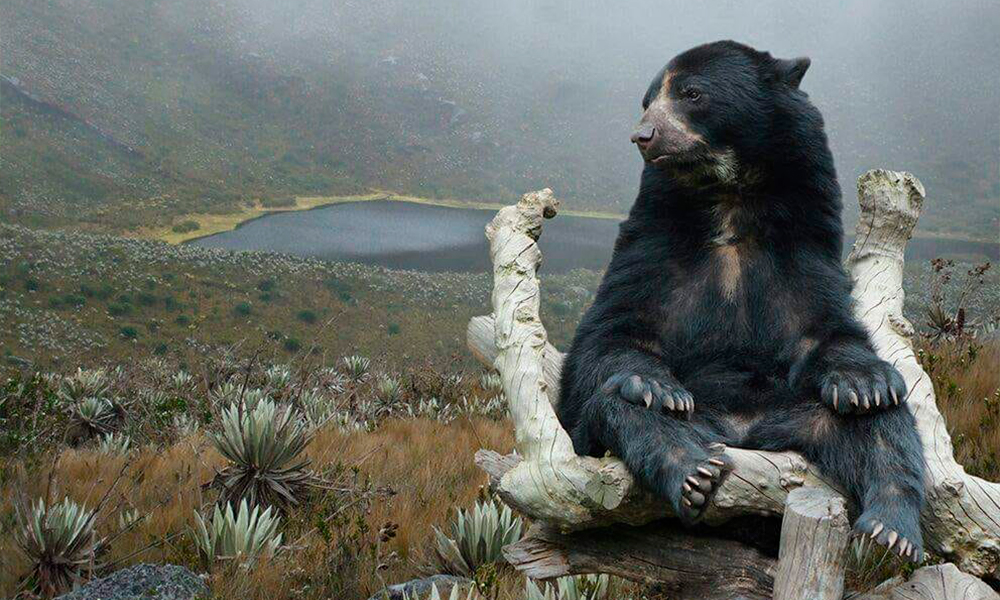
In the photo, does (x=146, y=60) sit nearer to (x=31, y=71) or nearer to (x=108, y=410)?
(x=31, y=71)

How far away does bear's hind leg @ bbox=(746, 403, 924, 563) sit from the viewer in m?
2.16

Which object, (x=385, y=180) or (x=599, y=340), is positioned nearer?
(x=599, y=340)

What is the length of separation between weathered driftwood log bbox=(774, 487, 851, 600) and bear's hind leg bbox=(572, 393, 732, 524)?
0.26 metres

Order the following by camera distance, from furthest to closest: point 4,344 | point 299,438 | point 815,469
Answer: point 4,344 → point 299,438 → point 815,469

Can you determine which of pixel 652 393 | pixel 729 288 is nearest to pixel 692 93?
pixel 729 288

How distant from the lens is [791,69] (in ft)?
10.1

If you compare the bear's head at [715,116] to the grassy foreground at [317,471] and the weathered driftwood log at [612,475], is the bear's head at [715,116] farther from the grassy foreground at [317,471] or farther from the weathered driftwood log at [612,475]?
the grassy foreground at [317,471]

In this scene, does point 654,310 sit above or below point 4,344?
above

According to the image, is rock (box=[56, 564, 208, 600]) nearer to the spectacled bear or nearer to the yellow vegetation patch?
the spectacled bear

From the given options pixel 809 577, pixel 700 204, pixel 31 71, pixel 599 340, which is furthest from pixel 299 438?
pixel 31 71

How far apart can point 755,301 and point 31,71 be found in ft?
56.8

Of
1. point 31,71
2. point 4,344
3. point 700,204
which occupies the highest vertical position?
point 31,71

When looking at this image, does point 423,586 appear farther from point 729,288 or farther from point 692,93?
point 692,93

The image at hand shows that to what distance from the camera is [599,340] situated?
293 centimetres
